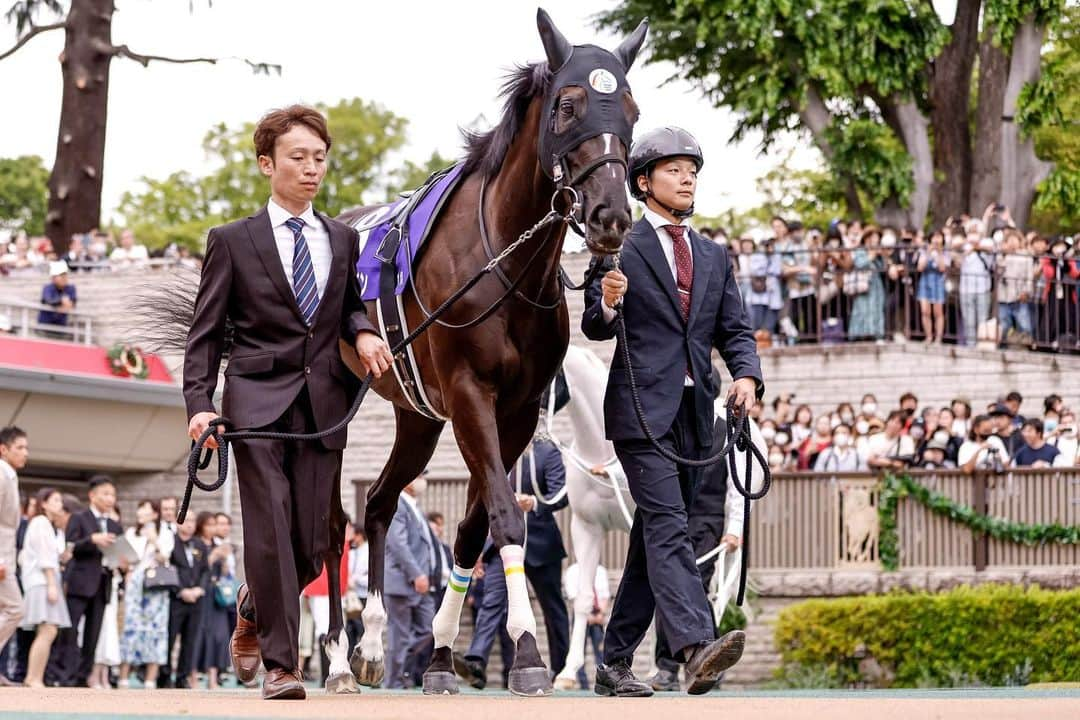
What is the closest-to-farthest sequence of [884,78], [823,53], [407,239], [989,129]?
[407,239] → [823,53] → [884,78] → [989,129]

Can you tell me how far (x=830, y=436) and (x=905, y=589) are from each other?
212cm

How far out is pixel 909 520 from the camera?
19656mm

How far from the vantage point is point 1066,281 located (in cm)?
2256

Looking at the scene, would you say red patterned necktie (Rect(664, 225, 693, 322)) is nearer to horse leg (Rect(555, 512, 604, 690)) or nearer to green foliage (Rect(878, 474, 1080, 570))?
horse leg (Rect(555, 512, 604, 690))

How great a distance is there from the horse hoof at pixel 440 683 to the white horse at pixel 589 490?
210 inches

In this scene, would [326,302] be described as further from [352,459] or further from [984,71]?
[984,71]

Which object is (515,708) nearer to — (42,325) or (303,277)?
(303,277)

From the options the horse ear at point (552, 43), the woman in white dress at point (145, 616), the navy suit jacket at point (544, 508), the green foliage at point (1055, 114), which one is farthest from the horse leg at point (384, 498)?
the green foliage at point (1055, 114)

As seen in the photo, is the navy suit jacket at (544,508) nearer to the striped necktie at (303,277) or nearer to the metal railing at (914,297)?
the metal railing at (914,297)

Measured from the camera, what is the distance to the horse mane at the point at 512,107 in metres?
8.45

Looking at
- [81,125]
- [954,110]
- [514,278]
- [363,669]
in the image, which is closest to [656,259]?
[514,278]

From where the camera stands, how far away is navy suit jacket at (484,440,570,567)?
53.2ft

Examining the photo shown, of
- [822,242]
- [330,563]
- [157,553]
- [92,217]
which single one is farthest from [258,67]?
[330,563]

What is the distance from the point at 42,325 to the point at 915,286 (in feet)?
42.8
